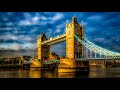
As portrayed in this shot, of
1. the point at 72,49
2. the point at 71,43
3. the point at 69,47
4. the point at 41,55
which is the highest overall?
the point at 71,43

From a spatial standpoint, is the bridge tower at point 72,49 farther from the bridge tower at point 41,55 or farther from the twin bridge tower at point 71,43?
the bridge tower at point 41,55

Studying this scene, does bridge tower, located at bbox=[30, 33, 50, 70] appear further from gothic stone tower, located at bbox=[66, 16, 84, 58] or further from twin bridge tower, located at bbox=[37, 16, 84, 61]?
gothic stone tower, located at bbox=[66, 16, 84, 58]

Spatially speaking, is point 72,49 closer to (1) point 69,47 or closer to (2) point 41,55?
(1) point 69,47

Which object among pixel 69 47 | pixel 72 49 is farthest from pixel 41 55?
pixel 72 49

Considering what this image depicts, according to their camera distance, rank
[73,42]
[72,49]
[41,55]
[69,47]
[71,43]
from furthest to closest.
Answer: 1. [41,55]
2. [73,42]
3. [71,43]
4. [72,49]
5. [69,47]

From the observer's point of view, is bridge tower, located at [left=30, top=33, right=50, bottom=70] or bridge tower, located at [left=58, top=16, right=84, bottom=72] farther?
bridge tower, located at [left=30, top=33, right=50, bottom=70]

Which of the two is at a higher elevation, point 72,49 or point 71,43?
point 71,43

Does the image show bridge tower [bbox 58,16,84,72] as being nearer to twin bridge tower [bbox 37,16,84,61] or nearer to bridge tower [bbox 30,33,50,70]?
twin bridge tower [bbox 37,16,84,61]

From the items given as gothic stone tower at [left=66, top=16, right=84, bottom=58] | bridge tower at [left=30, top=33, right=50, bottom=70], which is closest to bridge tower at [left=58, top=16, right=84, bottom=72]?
gothic stone tower at [left=66, top=16, right=84, bottom=58]

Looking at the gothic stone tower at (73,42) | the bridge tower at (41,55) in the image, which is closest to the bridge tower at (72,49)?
the gothic stone tower at (73,42)

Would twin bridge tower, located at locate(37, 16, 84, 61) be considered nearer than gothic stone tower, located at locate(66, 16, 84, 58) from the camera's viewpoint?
Yes

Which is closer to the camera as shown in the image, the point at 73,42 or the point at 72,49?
the point at 72,49
